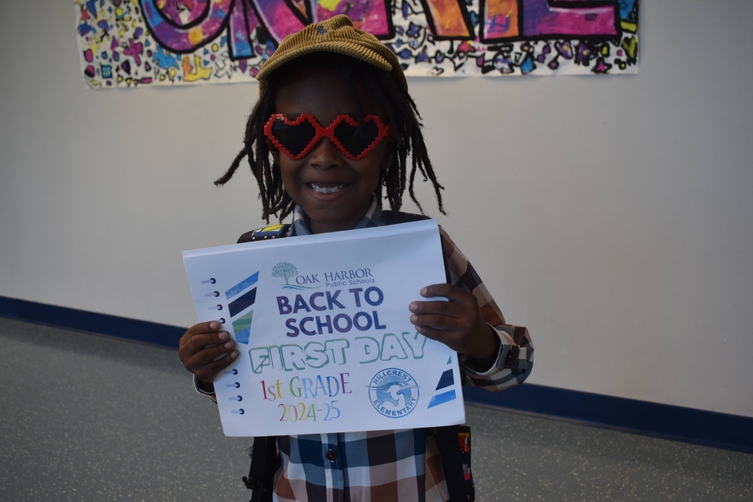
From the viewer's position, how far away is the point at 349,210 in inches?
36.7

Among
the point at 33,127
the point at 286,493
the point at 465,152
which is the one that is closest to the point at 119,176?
the point at 33,127

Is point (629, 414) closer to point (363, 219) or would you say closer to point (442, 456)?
point (442, 456)

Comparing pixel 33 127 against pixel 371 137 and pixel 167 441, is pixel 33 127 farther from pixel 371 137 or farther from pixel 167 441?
pixel 371 137

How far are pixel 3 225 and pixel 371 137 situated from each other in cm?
351

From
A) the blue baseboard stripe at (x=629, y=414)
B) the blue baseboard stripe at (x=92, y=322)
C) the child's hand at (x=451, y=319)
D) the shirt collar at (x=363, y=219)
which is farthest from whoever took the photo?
the blue baseboard stripe at (x=92, y=322)

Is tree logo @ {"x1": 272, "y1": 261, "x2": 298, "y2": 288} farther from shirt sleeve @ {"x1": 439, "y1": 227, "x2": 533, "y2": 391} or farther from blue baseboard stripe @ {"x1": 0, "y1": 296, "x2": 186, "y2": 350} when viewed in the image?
blue baseboard stripe @ {"x1": 0, "y1": 296, "x2": 186, "y2": 350}

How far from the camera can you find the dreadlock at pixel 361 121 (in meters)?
0.91

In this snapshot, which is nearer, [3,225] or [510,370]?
[510,370]

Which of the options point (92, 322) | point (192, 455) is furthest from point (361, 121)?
point (92, 322)

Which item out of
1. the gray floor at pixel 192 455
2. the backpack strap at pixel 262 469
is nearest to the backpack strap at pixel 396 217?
the backpack strap at pixel 262 469

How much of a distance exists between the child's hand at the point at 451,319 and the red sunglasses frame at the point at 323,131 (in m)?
0.20

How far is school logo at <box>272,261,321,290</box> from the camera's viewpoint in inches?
35.8

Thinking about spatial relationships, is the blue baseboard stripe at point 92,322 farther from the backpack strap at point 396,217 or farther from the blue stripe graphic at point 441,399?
the blue stripe graphic at point 441,399

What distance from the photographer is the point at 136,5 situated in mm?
2990
